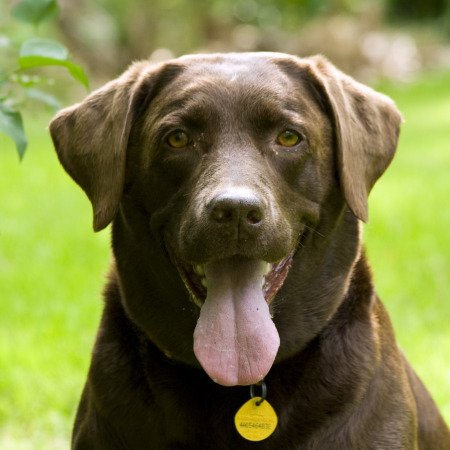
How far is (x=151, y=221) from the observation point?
10.5 feet

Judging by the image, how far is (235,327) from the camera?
9.79 ft

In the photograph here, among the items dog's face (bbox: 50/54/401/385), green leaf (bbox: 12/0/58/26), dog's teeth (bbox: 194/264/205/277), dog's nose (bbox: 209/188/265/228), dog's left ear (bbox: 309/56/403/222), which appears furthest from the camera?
green leaf (bbox: 12/0/58/26)

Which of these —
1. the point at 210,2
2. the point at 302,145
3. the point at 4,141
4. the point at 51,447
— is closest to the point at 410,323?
the point at 51,447

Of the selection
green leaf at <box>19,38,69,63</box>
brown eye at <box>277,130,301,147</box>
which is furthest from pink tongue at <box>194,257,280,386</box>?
green leaf at <box>19,38,69,63</box>

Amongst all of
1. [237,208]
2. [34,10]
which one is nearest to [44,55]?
[34,10]

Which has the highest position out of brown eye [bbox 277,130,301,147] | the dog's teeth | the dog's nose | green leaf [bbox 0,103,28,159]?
green leaf [bbox 0,103,28,159]

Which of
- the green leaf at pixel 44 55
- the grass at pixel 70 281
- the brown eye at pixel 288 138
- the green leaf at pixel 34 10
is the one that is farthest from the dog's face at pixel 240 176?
the grass at pixel 70 281

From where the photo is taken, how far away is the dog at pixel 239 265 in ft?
9.88

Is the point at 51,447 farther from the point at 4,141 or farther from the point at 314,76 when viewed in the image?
the point at 4,141

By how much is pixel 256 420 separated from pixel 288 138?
3.23ft

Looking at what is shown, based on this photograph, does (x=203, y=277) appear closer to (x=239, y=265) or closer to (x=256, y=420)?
(x=239, y=265)

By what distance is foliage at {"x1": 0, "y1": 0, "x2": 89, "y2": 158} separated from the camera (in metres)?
3.14

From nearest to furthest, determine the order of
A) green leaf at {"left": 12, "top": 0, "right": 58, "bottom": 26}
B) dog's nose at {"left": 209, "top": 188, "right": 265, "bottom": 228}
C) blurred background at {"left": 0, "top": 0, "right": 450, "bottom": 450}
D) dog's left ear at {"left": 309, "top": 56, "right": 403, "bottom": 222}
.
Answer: dog's nose at {"left": 209, "top": 188, "right": 265, "bottom": 228} < dog's left ear at {"left": 309, "top": 56, "right": 403, "bottom": 222} < green leaf at {"left": 12, "top": 0, "right": 58, "bottom": 26} < blurred background at {"left": 0, "top": 0, "right": 450, "bottom": 450}

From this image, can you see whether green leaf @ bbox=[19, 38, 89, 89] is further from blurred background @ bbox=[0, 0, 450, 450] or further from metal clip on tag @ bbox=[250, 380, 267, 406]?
metal clip on tag @ bbox=[250, 380, 267, 406]
